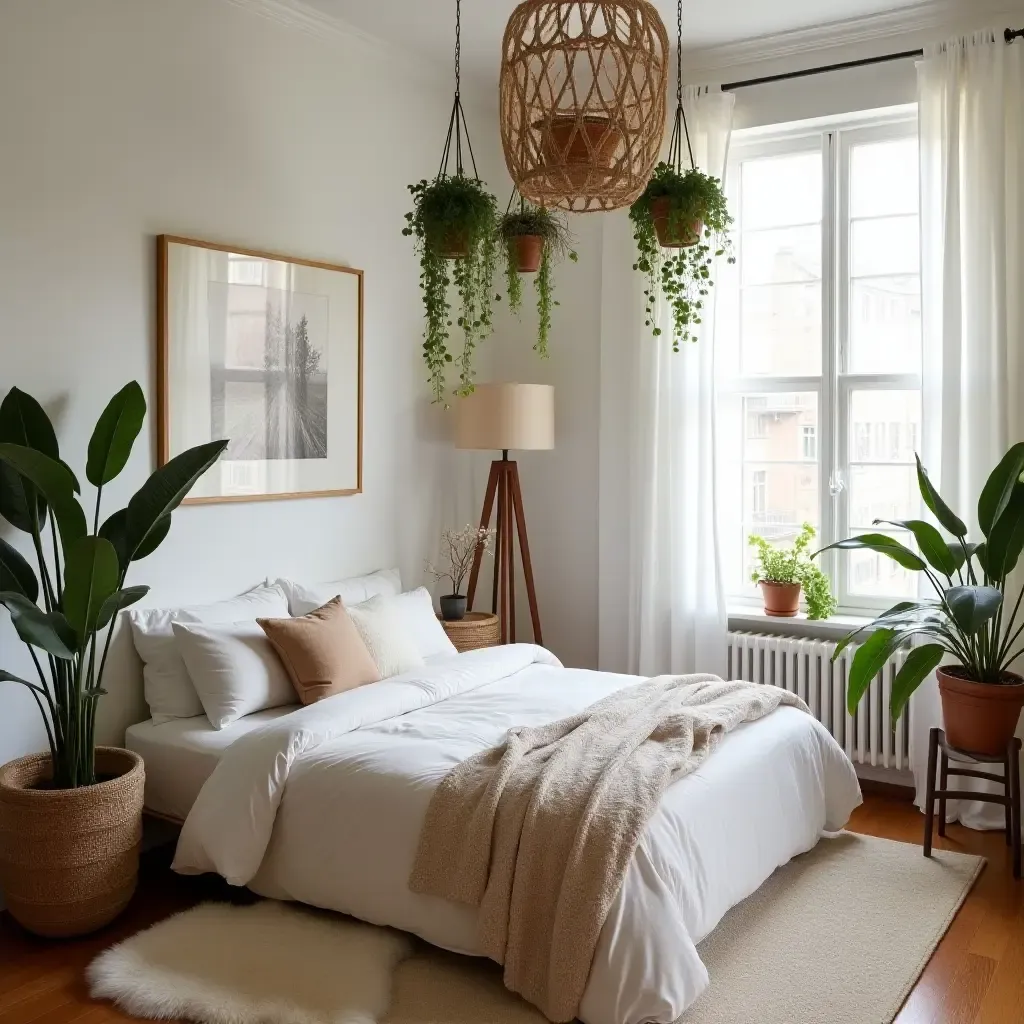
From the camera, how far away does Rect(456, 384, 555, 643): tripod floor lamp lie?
4.64 meters

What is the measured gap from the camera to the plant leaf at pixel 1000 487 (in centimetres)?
349

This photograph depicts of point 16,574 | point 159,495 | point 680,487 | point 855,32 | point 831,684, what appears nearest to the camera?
point 16,574

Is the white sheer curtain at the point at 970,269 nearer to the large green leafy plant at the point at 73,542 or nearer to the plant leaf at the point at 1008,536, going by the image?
the plant leaf at the point at 1008,536

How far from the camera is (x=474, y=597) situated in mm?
5039

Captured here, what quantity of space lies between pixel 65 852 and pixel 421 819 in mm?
992

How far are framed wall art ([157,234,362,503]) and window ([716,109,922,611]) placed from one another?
160 cm

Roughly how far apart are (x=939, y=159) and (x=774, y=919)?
9.19ft

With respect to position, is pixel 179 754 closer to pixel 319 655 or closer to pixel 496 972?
pixel 319 655

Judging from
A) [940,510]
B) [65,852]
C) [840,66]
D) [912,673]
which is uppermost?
[840,66]

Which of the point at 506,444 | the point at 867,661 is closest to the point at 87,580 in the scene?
the point at 506,444

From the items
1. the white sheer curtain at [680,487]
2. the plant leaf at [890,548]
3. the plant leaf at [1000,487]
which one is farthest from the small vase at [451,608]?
the plant leaf at [1000,487]

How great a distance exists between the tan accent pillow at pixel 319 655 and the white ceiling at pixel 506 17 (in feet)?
7.59

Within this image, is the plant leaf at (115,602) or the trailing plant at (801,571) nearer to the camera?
the plant leaf at (115,602)

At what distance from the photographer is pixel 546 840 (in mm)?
2611
